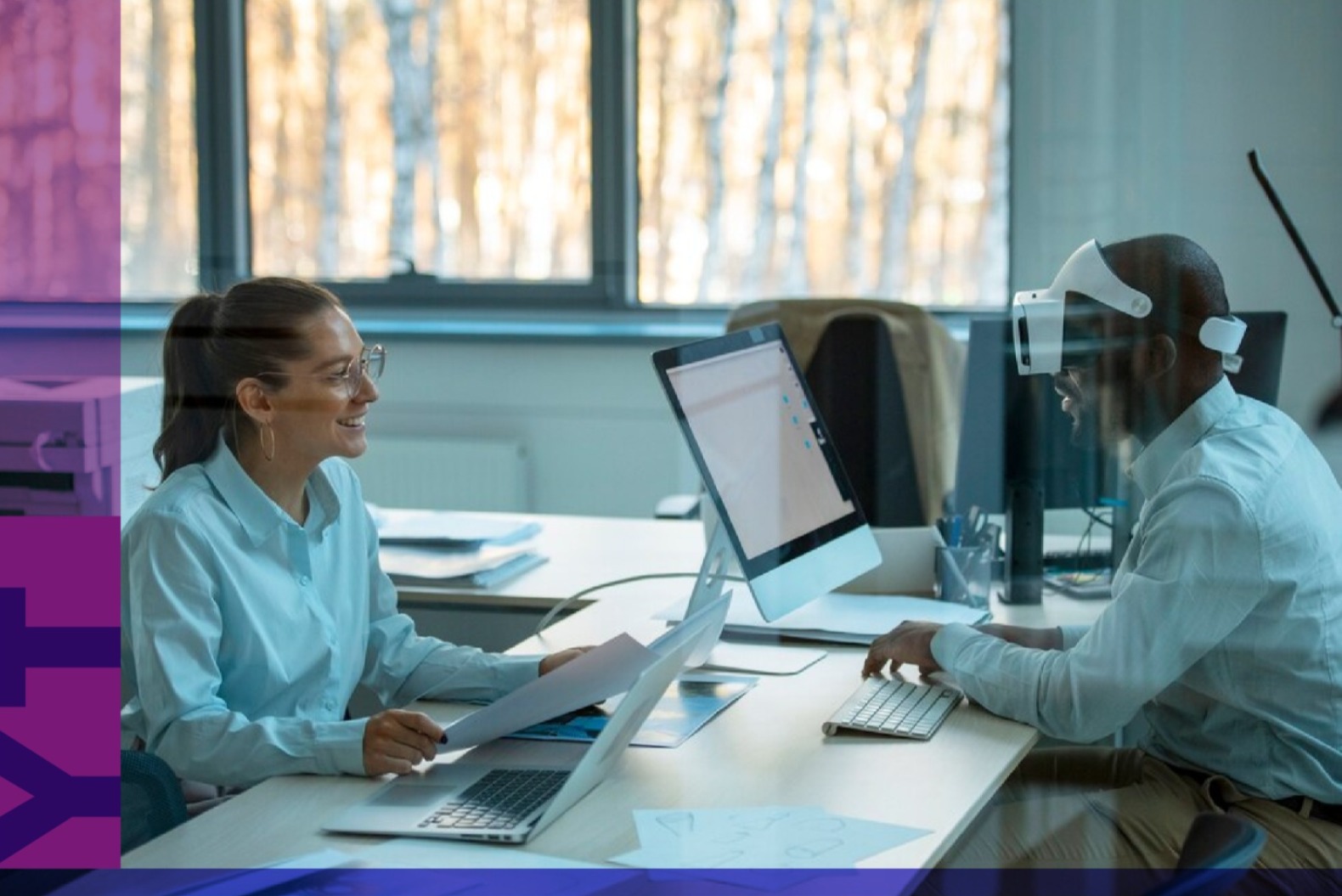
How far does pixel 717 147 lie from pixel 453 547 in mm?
973

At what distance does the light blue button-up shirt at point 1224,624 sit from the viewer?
Answer: 163 centimetres

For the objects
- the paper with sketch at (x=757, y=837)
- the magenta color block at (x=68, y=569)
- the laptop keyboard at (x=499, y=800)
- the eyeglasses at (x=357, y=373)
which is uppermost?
the eyeglasses at (x=357, y=373)

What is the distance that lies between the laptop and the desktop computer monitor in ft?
1.28

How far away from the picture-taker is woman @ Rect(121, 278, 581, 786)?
1604 mm

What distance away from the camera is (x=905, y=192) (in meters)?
2.91

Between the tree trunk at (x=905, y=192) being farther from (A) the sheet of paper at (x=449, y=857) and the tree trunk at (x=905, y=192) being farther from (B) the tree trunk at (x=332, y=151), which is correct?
(A) the sheet of paper at (x=449, y=857)

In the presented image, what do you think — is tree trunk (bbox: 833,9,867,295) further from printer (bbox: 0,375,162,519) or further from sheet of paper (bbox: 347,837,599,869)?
sheet of paper (bbox: 347,837,599,869)

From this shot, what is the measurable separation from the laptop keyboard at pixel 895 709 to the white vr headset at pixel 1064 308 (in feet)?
1.31

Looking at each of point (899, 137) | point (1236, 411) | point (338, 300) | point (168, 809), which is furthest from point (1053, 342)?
point (899, 137)

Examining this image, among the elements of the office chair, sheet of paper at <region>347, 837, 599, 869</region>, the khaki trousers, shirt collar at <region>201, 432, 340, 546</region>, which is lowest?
the khaki trousers

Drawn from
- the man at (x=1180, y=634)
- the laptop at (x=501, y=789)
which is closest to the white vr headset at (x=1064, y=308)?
the man at (x=1180, y=634)

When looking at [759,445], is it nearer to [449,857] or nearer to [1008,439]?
[1008,439]

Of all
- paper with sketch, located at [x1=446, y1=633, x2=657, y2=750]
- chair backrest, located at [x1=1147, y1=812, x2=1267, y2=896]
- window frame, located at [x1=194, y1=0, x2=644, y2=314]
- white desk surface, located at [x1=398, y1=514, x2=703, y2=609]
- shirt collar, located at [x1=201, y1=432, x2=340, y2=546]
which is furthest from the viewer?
white desk surface, located at [x1=398, y1=514, x2=703, y2=609]

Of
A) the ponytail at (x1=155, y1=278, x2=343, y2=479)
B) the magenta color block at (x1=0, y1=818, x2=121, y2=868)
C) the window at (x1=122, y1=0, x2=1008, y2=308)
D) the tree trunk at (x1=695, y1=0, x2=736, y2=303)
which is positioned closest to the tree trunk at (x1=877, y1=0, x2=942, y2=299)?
the window at (x1=122, y1=0, x2=1008, y2=308)
